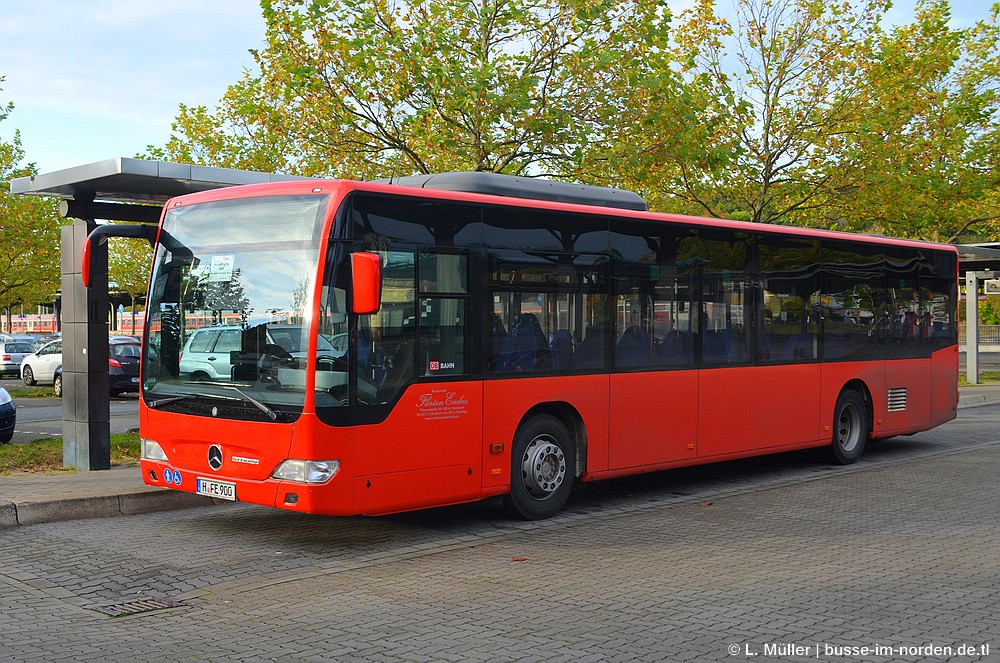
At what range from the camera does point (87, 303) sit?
12164mm

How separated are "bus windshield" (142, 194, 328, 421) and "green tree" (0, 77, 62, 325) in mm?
29978

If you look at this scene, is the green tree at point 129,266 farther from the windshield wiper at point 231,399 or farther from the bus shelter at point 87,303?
the windshield wiper at point 231,399

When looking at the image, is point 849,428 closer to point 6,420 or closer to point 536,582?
point 536,582

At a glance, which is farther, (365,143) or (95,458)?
(365,143)

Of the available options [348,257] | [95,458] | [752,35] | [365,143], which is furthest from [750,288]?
[752,35]

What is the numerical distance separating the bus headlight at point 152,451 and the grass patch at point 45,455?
333cm

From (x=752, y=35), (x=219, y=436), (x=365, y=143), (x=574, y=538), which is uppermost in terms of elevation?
(x=752, y=35)

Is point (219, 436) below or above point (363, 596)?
above

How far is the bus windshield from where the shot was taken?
8.14m

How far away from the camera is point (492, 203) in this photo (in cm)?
935

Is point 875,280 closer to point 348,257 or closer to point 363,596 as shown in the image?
point 348,257

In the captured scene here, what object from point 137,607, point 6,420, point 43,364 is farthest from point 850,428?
point 43,364

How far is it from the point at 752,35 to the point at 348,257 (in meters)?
20.2

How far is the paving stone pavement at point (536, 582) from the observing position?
580 cm
